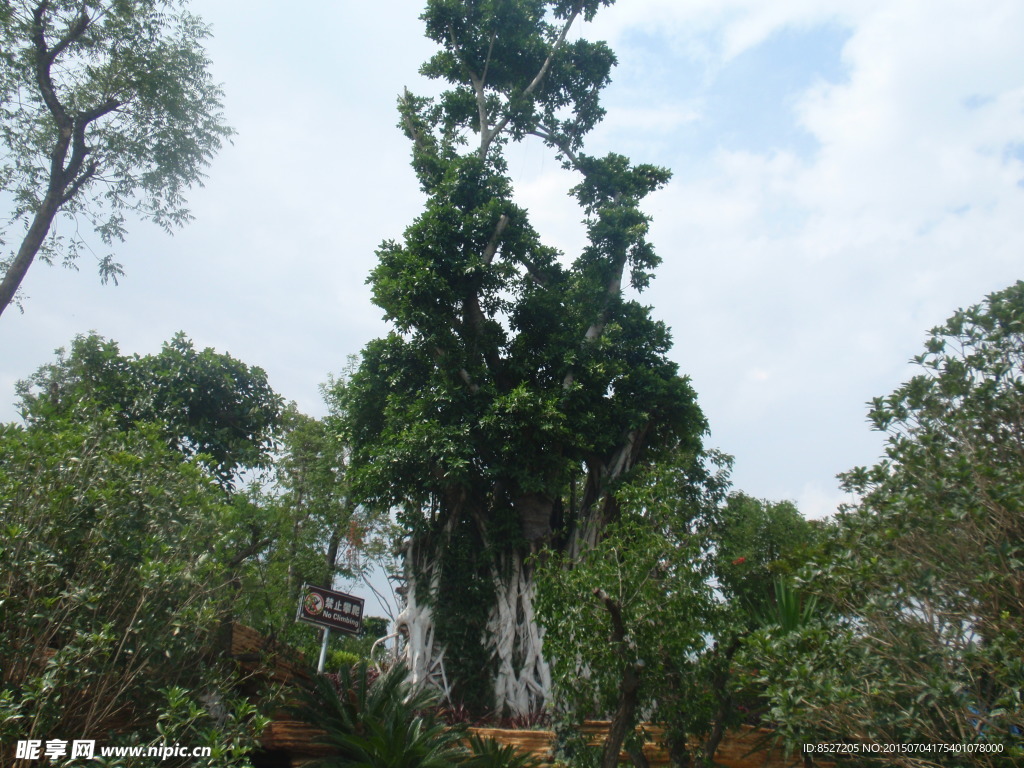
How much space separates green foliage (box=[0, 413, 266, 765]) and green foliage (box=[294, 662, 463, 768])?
1.54 meters

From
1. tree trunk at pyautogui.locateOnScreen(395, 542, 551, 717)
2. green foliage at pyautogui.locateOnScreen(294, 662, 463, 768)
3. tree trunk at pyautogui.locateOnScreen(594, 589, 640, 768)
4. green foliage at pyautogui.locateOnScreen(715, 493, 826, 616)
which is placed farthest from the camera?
green foliage at pyautogui.locateOnScreen(715, 493, 826, 616)

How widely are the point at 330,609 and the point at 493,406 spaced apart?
4.11m

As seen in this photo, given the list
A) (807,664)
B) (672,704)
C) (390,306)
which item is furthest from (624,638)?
(390,306)

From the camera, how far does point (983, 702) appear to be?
497cm

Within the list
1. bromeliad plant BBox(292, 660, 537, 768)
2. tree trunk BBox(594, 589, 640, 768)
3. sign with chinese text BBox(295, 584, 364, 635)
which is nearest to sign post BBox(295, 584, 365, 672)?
sign with chinese text BBox(295, 584, 364, 635)

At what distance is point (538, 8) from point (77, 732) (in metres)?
16.5

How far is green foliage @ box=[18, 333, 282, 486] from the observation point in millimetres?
12367

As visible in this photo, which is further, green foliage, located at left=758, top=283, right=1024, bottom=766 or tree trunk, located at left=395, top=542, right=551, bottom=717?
tree trunk, located at left=395, top=542, right=551, bottom=717

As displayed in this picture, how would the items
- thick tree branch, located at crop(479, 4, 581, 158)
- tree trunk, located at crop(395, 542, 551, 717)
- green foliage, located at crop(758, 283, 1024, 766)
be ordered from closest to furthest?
green foliage, located at crop(758, 283, 1024, 766) < tree trunk, located at crop(395, 542, 551, 717) < thick tree branch, located at crop(479, 4, 581, 158)

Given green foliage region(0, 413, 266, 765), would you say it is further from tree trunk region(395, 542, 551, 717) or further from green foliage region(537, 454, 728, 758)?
tree trunk region(395, 542, 551, 717)

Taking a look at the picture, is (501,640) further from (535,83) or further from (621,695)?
(535,83)

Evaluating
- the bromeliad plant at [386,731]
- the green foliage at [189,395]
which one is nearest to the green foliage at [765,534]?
the bromeliad plant at [386,731]

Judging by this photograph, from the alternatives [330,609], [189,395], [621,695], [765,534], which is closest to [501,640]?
[330,609]

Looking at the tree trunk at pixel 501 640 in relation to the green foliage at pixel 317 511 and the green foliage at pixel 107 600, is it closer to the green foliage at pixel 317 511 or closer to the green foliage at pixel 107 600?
the green foliage at pixel 317 511
